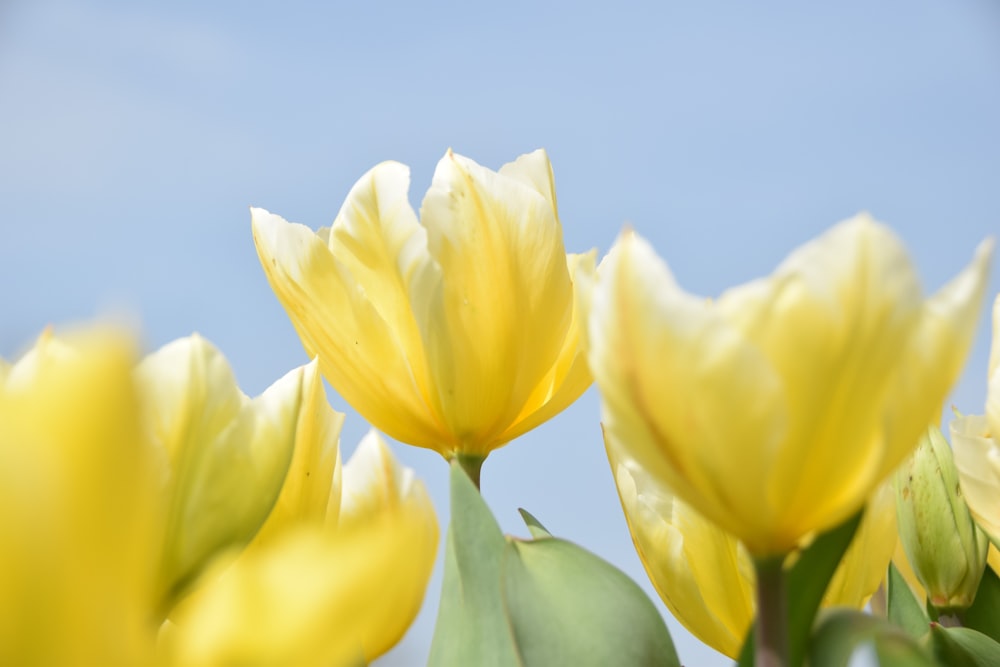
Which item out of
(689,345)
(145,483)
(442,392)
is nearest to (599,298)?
(689,345)

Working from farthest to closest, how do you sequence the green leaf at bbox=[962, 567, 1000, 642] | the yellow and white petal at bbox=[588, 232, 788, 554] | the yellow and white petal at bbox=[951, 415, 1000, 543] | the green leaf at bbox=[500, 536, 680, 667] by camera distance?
the green leaf at bbox=[962, 567, 1000, 642] < the yellow and white petal at bbox=[951, 415, 1000, 543] < the green leaf at bbox=[500, 536, 680, 667] < the yellow and white petal at bbox=[588, 232, 788, 554]

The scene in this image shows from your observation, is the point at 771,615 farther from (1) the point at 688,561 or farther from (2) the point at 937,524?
(2) the point at 937,524

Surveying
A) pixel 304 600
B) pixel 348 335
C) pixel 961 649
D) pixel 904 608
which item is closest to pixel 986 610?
pixel 904 608

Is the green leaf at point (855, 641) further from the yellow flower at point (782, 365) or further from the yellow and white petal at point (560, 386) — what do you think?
the yellow and white petal at point (560, 386)

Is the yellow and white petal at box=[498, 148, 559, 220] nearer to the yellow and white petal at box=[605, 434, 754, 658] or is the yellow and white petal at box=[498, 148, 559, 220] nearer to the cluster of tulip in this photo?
→ the cluster of tulip

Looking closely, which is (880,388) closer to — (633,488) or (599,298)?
(599,298)

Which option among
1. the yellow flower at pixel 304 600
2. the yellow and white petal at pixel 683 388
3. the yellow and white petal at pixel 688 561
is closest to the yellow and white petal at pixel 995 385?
the yellow and white petal at pixel 688 561

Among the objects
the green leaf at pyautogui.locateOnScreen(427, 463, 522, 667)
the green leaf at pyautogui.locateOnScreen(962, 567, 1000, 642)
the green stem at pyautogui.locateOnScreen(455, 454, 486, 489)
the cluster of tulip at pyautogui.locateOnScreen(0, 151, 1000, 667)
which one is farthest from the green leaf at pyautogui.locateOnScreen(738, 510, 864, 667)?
the green leaf at pyautogui.locateOnScreen(962, 567, 1000, 642)
